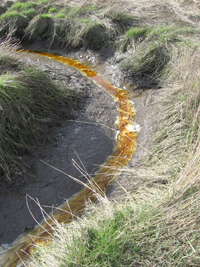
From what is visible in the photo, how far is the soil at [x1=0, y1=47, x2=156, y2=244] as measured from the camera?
10.0 feet

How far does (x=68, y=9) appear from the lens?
719 centimetres

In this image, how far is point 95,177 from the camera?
11.3 feet

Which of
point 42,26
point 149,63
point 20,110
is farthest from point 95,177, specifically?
point 42,26

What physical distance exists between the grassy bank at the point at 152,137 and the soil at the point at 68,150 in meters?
0.30

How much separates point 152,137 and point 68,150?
1280mm

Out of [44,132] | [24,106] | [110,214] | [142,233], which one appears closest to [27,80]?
[24,106]

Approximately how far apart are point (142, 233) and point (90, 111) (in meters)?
2.86

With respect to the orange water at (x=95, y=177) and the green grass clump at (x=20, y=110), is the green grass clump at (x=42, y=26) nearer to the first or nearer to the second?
the orange water at (x=95, y=177)

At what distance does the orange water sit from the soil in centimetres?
10

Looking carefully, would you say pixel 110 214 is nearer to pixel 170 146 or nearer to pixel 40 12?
pixel 170 146

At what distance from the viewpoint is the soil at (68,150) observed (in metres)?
3.06

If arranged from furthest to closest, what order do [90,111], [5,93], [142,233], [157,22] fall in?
[157,22], [90,111], [5,93], [142,233]

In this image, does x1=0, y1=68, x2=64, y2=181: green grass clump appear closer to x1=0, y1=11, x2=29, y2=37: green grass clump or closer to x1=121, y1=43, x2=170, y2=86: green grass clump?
x1=121, y1=43, x2=170, y2=86: green grass clump

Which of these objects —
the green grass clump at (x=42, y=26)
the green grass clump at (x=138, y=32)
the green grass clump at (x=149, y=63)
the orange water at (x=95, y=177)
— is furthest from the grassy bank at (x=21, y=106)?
the green grass clump at (x=42, y=26)
